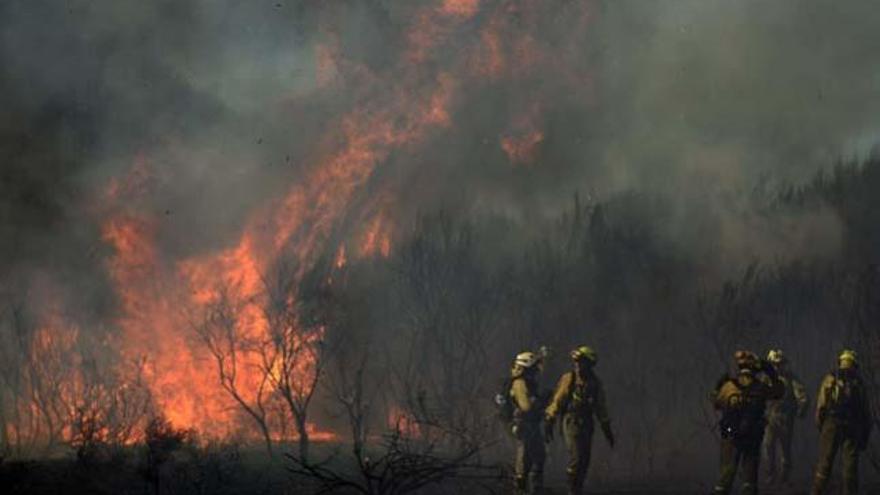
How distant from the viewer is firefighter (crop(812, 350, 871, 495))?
46.2ft

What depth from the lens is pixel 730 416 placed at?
12.7m

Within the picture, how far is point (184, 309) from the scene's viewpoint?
4053 centimetres

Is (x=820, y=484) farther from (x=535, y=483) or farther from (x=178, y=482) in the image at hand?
(x=178, y=482)

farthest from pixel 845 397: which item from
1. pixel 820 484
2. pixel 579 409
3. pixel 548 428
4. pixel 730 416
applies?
pixel 548 428

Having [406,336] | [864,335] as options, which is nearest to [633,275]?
[406,336]

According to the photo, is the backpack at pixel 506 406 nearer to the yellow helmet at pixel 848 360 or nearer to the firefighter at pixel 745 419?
the firefighter at pixel 745 419

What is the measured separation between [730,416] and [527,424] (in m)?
3.36

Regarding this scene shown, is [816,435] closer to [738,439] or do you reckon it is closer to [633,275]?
[633,275]

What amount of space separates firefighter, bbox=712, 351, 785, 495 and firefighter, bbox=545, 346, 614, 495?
1.69 meters

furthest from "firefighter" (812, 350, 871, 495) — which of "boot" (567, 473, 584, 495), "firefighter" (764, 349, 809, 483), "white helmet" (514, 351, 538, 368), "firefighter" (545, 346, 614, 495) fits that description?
"white helmet" (514, 351, 538, 368)

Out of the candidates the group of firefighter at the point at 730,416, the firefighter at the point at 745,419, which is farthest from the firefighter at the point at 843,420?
the firefighter at the point at 745,419

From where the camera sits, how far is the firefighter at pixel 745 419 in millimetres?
12672

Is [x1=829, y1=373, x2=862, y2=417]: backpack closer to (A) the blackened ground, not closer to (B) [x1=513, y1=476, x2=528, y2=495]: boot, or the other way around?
(A) the blackened ground

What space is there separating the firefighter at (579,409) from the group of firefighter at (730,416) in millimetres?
15
